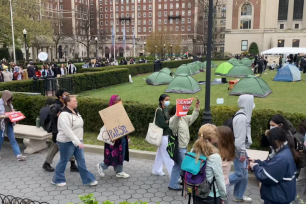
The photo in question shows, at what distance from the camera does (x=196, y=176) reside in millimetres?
3436

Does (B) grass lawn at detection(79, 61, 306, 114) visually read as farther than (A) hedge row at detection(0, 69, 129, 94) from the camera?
Yes

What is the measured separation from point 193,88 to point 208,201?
1454 cm

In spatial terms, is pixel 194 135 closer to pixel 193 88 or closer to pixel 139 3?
pixel 193 88

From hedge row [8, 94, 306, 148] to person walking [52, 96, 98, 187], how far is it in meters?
3.03

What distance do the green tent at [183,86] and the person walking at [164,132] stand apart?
39.3 feet

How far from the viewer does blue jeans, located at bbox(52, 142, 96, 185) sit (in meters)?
5.33

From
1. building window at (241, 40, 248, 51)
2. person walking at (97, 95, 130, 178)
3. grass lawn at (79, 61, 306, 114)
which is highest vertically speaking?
building window at (241, 40, 248, 51)

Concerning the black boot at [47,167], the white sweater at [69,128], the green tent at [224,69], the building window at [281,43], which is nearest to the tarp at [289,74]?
the green tent at [224,69]

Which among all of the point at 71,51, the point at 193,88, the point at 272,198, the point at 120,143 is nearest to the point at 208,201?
the point at 272,198

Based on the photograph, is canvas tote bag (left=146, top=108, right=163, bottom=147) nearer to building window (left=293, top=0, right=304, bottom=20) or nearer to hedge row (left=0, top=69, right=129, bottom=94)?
hedge row (left=0, top=69, right=129, bottom=94)

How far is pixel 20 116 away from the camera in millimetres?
6867

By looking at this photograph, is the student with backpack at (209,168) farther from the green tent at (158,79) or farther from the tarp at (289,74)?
the tarp at (289,74)

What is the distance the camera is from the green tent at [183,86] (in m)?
17.8

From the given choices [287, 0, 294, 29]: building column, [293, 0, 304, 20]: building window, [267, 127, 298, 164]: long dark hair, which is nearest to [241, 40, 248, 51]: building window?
[287, 0, 294, 29]: building column
